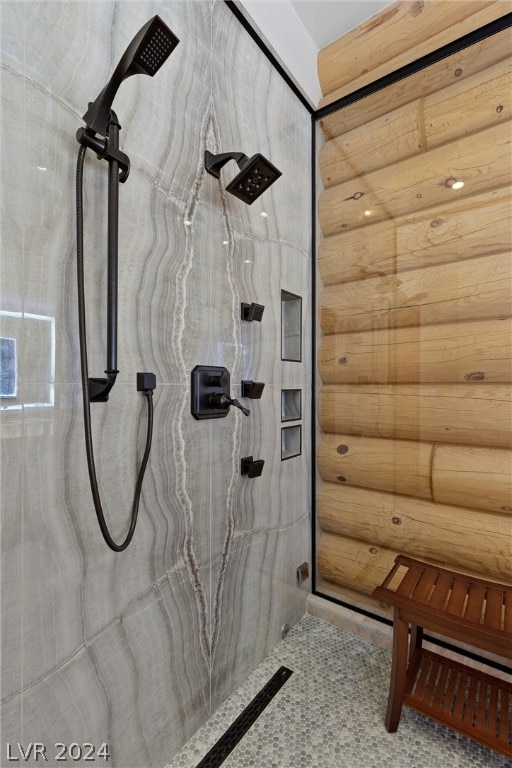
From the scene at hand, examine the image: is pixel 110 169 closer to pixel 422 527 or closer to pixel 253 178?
pixel 253 178

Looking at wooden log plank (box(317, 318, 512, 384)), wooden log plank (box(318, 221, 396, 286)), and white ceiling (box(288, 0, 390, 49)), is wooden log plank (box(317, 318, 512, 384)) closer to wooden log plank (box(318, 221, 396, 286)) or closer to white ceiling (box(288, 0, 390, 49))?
wooden log plank (box(318, 221, 396, 286))

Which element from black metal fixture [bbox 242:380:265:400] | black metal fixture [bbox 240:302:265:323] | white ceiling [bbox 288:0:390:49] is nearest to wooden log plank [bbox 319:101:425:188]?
white ceiling [bbox 288:0:390:49]

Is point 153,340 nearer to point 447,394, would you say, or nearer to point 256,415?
point 256,415

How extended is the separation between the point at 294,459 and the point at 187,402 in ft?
2.67

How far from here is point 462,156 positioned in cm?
160

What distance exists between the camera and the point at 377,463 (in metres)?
1.84

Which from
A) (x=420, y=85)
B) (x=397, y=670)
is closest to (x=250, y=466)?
(x=397, y=670)

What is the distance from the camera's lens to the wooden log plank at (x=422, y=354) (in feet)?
5.00

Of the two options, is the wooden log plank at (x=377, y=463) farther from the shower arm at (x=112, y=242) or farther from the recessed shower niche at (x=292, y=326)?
the shower arm at (x=112, y=242)

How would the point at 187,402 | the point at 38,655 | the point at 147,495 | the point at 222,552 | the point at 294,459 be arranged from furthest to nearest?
the point at 294,459 < the point at 222,552 < the point at 187,402 < the point at 147,495 < the point at 38,655

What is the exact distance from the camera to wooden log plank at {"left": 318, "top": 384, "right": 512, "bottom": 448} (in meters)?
1.53

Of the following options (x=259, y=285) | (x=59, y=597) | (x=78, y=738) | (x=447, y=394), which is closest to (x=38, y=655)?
(x=59, y=597)

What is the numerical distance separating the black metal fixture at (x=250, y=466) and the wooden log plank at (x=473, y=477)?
2.56 feet

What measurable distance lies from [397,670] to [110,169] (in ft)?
5.91
